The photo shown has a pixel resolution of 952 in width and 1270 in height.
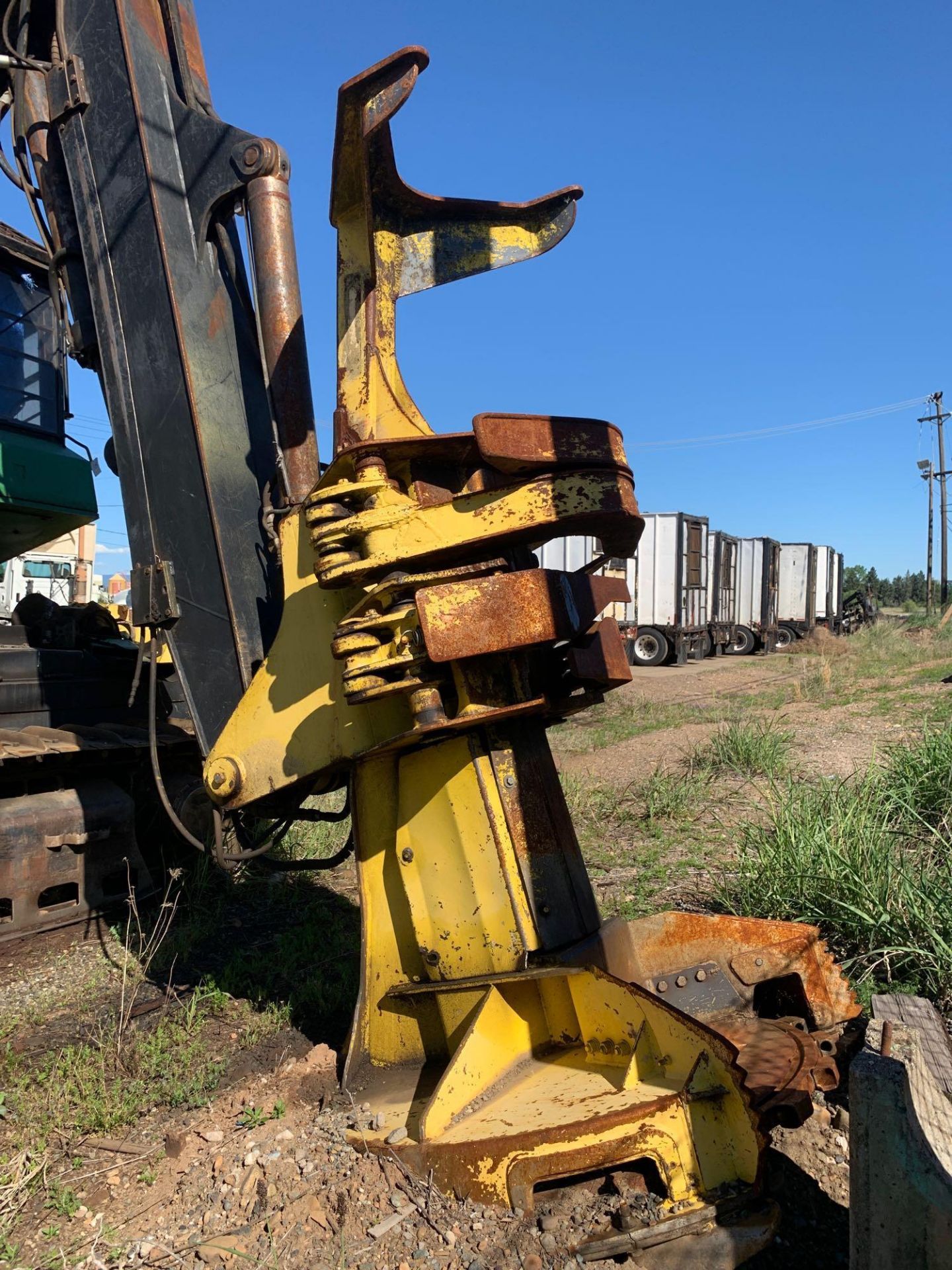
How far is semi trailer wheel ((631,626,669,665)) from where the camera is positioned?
74.0ft

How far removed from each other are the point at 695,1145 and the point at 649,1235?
19 cm

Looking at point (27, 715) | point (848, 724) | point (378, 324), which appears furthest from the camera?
point (848, 724)

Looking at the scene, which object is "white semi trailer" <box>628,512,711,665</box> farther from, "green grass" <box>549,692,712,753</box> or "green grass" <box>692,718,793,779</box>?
"green grass" <box>692,718,793,779</box>

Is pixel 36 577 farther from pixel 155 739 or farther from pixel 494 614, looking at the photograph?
pixel 494 614

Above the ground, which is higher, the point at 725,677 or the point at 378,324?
the point at 378,324

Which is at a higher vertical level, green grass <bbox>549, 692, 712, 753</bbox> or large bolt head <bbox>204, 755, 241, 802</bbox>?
large bolt head <bbox>204, 755, 241, 802</bbox>

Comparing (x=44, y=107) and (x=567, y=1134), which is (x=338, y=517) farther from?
(x=44, y=107)

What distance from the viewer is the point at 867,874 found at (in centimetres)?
363

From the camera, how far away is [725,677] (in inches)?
728

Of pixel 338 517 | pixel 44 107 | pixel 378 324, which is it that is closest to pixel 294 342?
pixel 378 324

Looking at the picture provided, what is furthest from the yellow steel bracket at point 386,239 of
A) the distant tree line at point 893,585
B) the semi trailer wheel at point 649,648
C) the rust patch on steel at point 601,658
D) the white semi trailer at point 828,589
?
the distant tree line at point 893,585

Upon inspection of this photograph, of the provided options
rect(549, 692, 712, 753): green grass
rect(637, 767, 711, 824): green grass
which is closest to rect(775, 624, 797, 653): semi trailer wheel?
rect(549, 692, 712, 753): green grass

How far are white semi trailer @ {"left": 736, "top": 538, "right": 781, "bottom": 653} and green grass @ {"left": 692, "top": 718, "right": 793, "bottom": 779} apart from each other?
69.9 ft

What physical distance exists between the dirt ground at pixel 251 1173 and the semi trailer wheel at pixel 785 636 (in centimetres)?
2792
